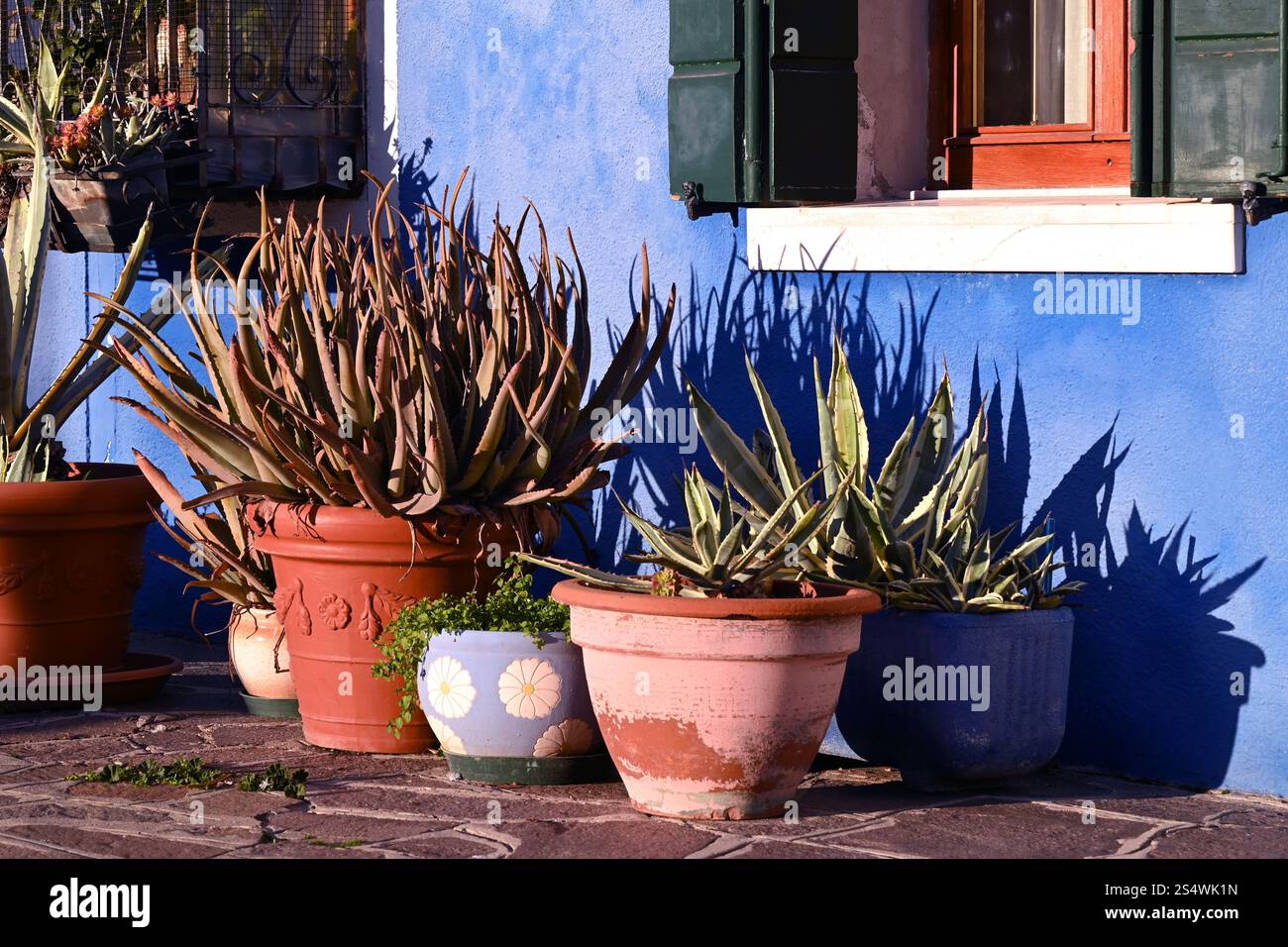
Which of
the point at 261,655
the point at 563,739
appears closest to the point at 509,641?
the point at 563,739

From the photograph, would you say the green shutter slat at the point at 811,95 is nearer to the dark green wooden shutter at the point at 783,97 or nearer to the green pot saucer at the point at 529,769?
the dark green wooden shutter at the point at 783,97

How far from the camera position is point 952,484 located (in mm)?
5371

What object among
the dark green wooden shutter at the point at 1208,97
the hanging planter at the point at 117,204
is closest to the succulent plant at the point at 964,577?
the dark green wooden shutter at the point at 1208,97

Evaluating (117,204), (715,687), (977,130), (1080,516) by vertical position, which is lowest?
(715,687)

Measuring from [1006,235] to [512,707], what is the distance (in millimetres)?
1924

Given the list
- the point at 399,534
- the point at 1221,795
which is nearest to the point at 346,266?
the point at 399,534

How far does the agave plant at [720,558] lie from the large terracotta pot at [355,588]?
0.45 meters

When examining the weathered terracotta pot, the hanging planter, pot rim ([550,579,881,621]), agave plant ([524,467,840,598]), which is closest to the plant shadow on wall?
agave plant ([524,467,840,598])

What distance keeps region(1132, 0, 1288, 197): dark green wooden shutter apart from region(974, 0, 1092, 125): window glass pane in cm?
→ 76

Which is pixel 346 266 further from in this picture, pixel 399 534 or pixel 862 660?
pixel 862 660

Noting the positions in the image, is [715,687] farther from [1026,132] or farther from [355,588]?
[1026,132]

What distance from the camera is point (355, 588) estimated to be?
5.68m

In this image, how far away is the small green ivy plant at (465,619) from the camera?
5.43m

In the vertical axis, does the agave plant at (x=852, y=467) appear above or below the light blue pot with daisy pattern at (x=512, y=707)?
above
